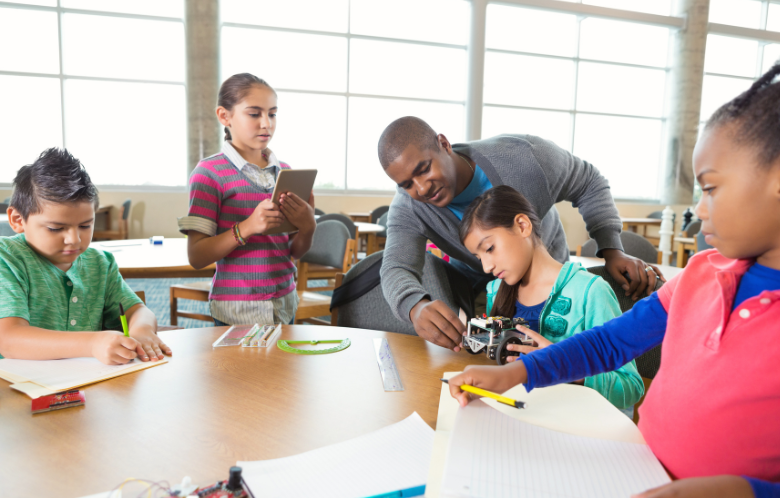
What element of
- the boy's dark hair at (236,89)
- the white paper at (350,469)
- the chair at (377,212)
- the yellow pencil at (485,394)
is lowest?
the chair at (377,212)

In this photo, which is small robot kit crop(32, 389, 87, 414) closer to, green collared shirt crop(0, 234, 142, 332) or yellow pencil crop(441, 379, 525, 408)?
green collared shirt crop(0, 234, 142, 332)

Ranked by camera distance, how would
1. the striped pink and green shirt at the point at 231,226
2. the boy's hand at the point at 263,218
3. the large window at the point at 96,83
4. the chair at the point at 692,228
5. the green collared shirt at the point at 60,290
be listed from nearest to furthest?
the green collared shirt at the point at 60,290, the boy's hand at the point at 263,218, the striped pink and green shirt at the point at 231,226, the chair at the point at 692,228, the large window at the point at 96,83

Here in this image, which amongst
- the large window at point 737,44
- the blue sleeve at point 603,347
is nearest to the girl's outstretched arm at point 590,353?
the blue sleeve at point 603,347

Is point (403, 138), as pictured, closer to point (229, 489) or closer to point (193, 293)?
point (229, 489)

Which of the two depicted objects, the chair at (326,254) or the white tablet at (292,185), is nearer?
the white tablet at (292,185)

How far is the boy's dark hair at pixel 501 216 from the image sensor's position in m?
1.43

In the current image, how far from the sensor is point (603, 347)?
882 mm

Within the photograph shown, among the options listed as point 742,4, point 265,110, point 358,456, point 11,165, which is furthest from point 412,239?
point 742,4

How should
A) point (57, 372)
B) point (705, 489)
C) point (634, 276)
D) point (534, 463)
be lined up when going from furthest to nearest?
point (634, 276) → point (57, 372) → point (534, 463) → point (705, 489)

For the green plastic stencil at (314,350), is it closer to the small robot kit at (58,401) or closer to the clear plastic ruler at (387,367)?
the clear plastic ruler at (387,367)

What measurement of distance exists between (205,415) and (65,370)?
0.38 m

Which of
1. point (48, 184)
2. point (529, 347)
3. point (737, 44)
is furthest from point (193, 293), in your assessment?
point (737, 44)

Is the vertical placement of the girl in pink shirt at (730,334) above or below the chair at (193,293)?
above

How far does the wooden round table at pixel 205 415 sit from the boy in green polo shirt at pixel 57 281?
0.14m
